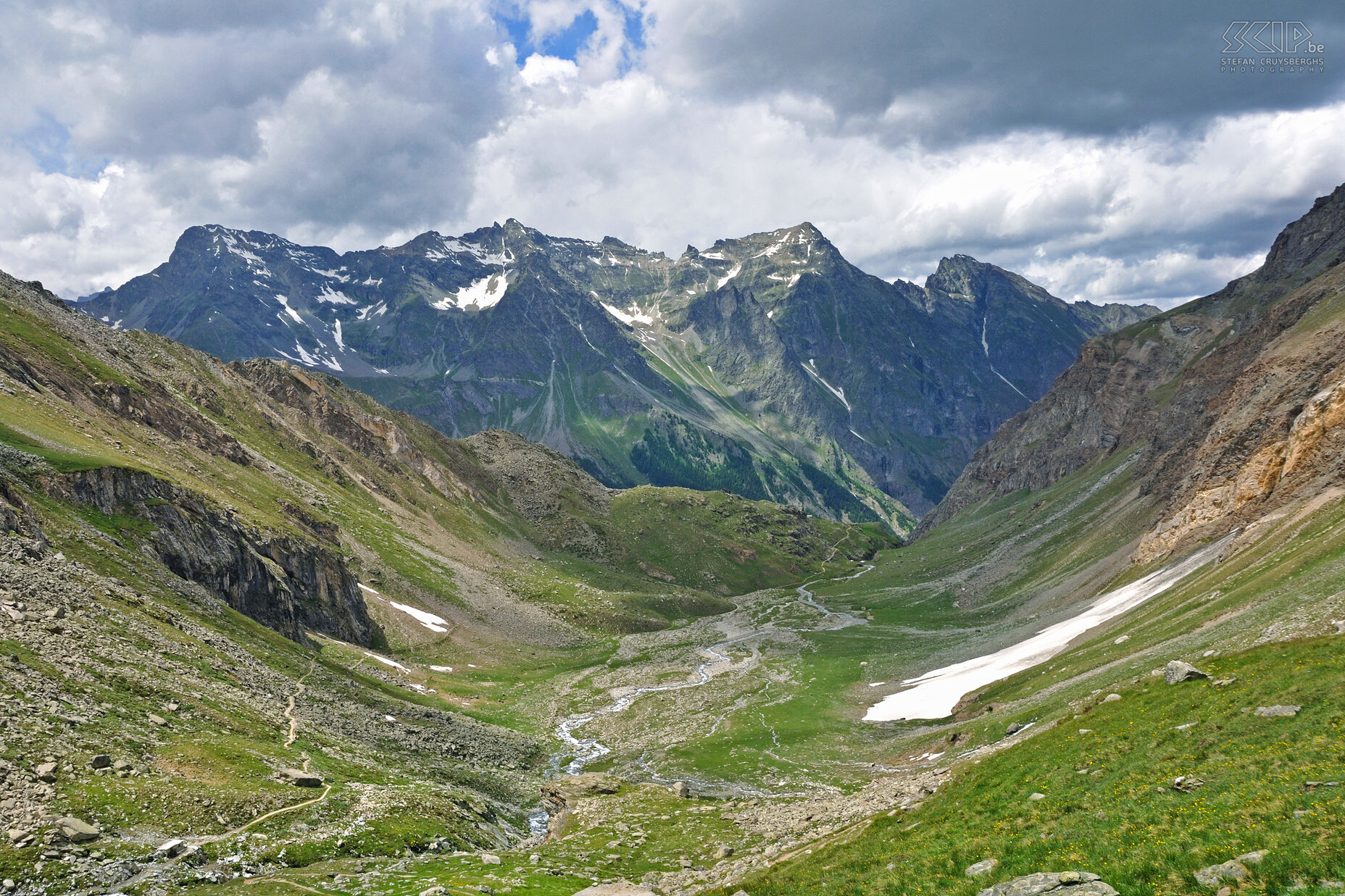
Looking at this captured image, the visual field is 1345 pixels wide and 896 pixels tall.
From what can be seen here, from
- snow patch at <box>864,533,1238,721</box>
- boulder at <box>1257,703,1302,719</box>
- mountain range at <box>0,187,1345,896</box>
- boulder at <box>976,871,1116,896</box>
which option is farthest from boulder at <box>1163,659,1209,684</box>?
snow patch at <box>864,533,1238,721</box>

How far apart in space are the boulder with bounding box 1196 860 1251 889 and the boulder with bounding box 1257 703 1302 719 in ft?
43.0

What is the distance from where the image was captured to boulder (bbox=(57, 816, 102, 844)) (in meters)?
29.1

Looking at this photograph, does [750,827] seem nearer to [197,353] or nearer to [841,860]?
[841,860]

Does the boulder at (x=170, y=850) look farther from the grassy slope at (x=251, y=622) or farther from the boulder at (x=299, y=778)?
the boulder at (x=299, y=778)

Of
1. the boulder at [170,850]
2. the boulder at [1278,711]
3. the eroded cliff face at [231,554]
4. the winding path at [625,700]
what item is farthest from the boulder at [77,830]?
the winding path at [625,700]

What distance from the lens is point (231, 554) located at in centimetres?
8144

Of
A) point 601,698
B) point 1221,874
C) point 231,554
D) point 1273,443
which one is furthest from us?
point 601,698

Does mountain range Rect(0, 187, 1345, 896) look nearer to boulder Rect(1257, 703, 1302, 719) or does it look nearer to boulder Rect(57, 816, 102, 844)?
boulder Rect(57, 816, 102, 844)

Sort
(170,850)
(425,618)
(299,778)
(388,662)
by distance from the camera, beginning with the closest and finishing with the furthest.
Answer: (170,850), (299,778), (388,662), (425,618)

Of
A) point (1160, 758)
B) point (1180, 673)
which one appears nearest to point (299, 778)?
point (1160, 758)

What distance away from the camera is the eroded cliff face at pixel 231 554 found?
7175cm

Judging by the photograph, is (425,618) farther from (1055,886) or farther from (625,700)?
(1055,886)

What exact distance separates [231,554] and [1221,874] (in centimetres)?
8751

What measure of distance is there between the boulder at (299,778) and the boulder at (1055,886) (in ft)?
119
